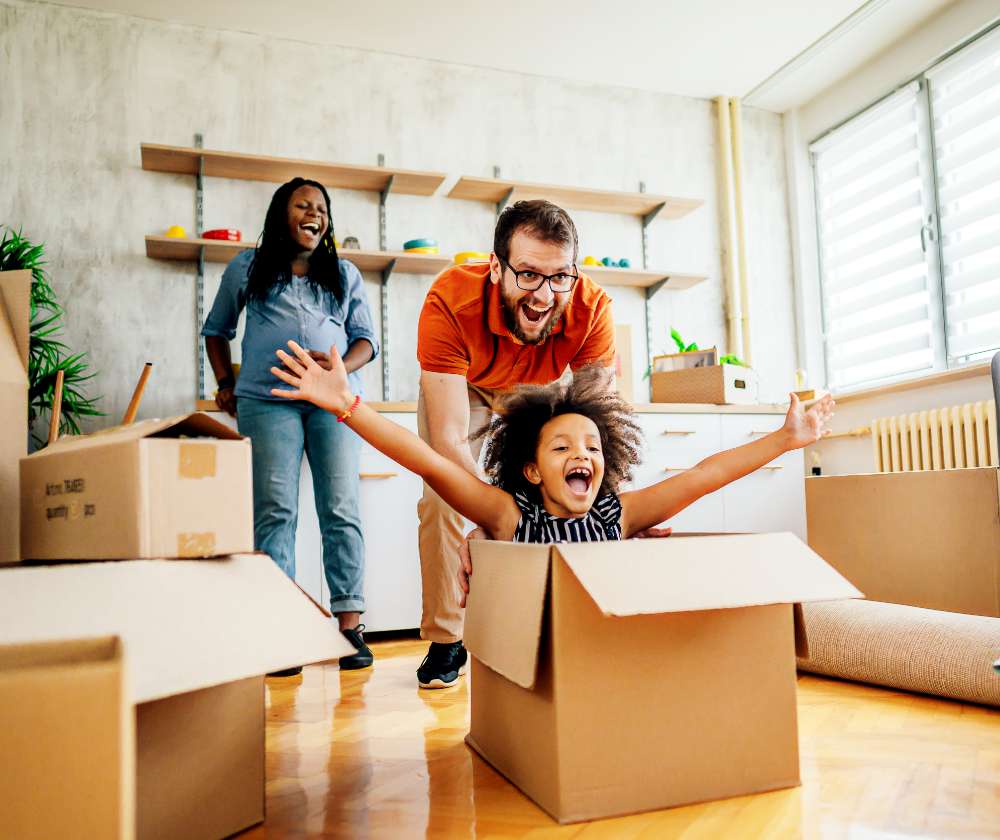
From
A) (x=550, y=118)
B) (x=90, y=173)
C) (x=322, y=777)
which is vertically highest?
(x=550, y=118)

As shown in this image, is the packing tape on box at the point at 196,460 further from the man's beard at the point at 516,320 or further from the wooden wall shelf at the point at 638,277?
the wooden wall shelf at the point at 638,277

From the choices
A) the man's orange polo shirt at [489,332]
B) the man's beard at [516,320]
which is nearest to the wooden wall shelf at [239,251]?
the man's orange polo shirt at [489,332]

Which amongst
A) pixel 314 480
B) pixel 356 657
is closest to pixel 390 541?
pixel 314 480

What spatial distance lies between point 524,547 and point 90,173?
2.83m

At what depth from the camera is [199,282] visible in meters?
3.34

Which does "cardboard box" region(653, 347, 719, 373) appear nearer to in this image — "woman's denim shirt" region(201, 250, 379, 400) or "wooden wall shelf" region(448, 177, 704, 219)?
"wooden wall shelf" region(448, 177, 704, 219)

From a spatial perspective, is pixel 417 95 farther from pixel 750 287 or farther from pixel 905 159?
pixel 905 159

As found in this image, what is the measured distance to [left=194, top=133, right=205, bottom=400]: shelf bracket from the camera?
331cm

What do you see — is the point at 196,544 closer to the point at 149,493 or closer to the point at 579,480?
the point at 149,493

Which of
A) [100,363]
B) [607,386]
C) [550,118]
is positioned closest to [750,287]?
[550,118]

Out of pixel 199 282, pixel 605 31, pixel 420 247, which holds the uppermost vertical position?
pixel 605 31

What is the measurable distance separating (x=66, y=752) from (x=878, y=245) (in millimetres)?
3970

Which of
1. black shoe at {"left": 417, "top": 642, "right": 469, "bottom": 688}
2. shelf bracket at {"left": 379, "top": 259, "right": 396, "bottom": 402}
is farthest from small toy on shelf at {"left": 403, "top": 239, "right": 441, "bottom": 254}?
black shoe at {"left": 417, "top": 642, "right": 469, "bottom": 688}

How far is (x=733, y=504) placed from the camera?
346cm
